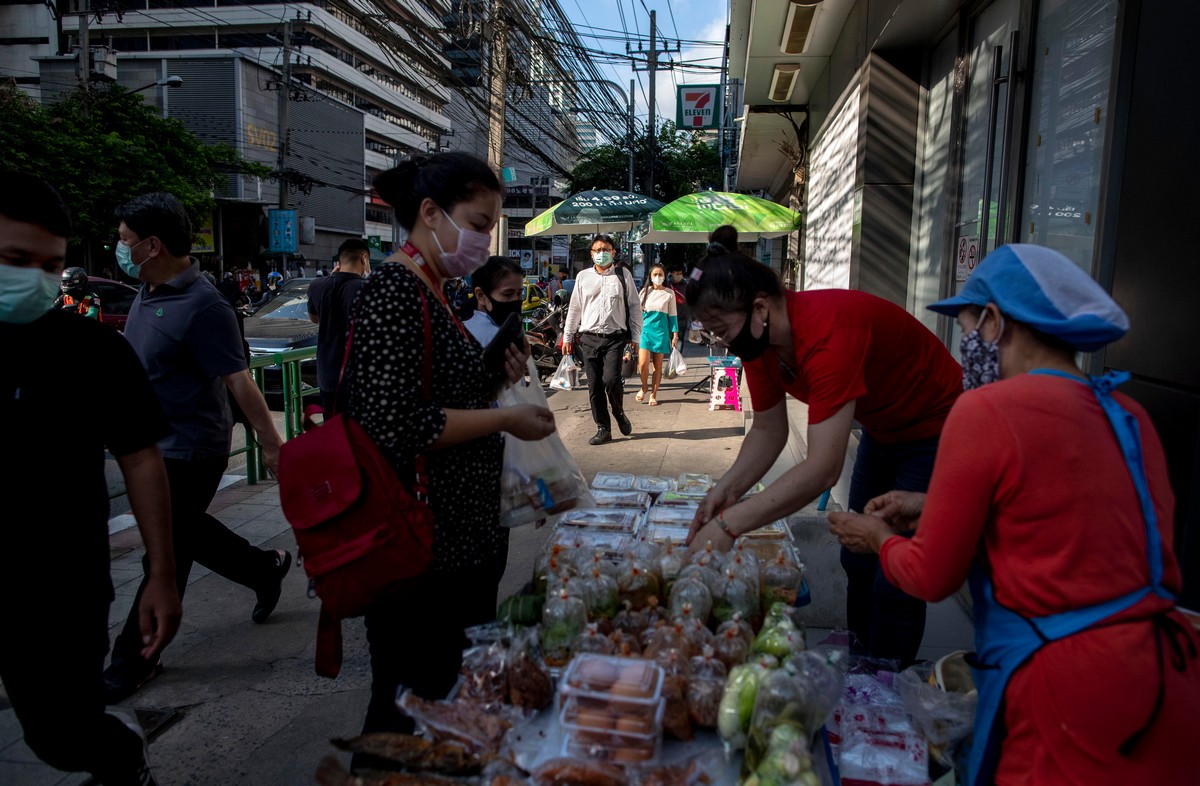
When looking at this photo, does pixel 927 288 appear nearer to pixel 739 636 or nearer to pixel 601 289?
pixel 601 289

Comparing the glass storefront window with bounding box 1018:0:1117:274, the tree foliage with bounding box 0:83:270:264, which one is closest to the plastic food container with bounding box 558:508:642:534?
the glass storefront window with bounding box 1018:0:1117:274

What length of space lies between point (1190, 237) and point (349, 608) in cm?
259

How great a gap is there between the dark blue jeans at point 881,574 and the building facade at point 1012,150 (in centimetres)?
76

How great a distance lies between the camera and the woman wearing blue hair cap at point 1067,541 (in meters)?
1.38

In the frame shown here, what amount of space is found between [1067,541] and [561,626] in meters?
1.29

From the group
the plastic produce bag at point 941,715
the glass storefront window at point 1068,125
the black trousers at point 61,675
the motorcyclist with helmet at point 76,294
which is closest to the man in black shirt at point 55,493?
the black trousers at point 61,675

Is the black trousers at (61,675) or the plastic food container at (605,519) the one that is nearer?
the black trousers at (61,675)

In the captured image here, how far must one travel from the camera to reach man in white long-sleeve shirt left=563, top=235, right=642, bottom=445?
7.86 m

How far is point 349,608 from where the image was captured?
185 cm

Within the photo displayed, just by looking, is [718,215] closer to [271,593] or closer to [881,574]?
[271,593]

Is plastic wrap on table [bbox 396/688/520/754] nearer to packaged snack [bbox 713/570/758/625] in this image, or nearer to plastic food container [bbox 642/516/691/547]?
packaged snack [bbox 713/570/758/625]

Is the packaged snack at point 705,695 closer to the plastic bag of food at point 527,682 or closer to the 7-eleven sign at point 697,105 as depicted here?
the plastic bag of food at point 527,682

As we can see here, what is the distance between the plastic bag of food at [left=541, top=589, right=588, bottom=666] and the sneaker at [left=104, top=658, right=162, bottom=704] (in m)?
2.02

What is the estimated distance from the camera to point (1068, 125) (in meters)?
3.79
